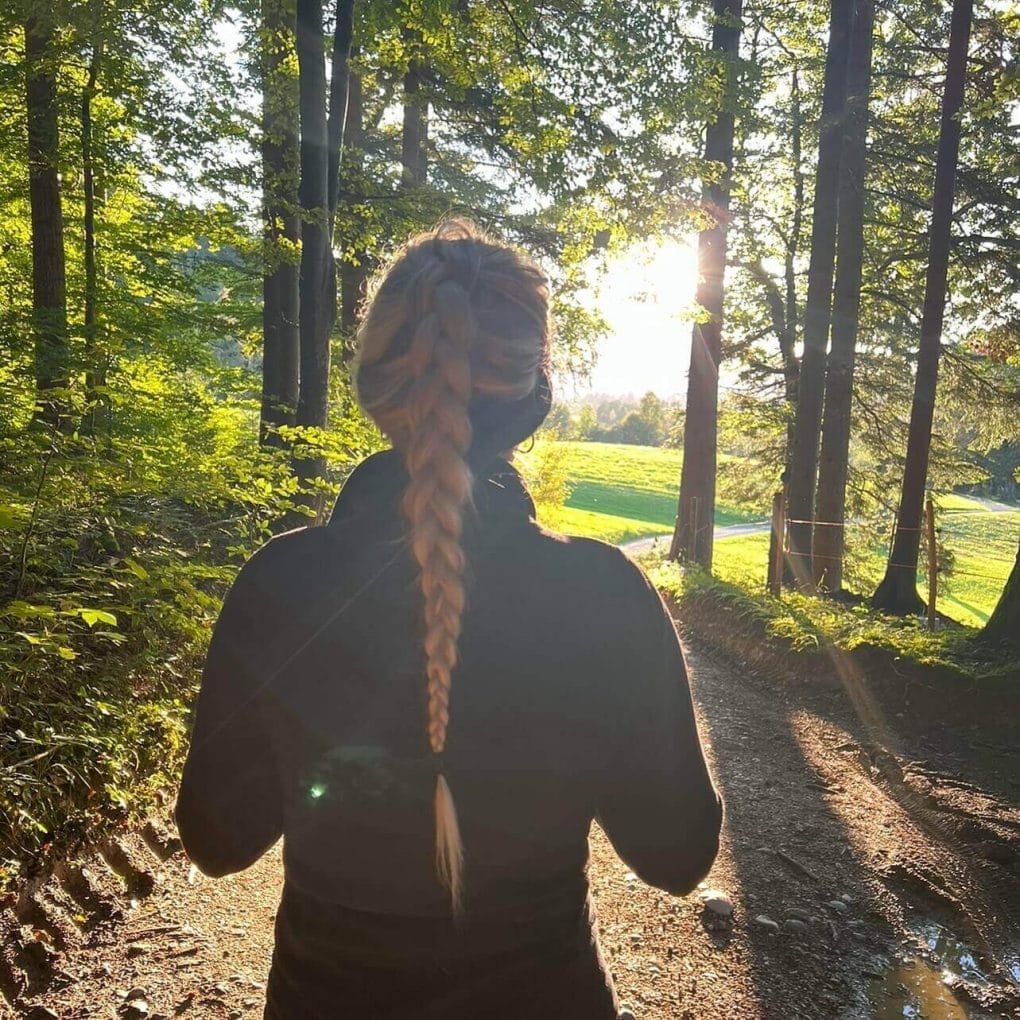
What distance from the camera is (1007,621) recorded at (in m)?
6.81

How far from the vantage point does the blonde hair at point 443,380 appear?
1.12 m

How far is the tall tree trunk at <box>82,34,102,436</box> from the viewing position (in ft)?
20.8

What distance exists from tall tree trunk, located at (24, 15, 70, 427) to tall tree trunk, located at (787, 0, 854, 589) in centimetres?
1042

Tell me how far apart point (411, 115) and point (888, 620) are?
10.8m

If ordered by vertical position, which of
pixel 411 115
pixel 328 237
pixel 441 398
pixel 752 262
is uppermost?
pixel 411 115

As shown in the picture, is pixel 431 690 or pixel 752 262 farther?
pixel 752 262

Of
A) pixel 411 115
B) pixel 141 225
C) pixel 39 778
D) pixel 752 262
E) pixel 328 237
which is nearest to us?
pixel 39 778

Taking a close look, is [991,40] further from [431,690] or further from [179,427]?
[431,690]

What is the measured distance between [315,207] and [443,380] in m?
7.31

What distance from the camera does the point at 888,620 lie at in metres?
8.98

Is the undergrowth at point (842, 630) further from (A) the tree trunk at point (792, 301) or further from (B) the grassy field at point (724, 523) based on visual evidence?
(A) the tree trunk at point (792, 301)

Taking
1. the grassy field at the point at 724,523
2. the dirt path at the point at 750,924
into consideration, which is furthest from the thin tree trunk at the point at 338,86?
the grassy field at the point at 724,523

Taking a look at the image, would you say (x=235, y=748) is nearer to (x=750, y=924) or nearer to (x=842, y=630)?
(x=750, y=924)

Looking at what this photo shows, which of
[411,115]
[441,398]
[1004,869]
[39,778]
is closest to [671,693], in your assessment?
[441,398]
